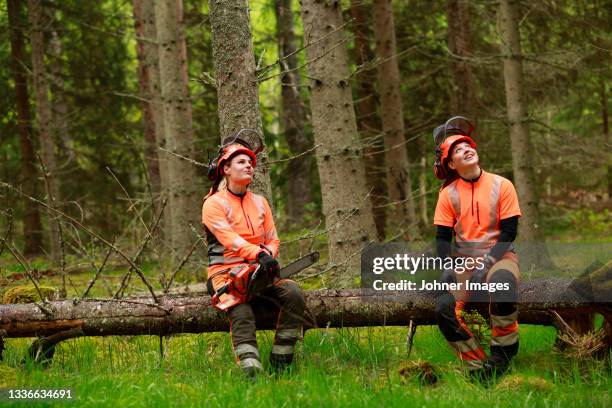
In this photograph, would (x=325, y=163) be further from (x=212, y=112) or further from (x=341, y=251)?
(x=212, y=112)

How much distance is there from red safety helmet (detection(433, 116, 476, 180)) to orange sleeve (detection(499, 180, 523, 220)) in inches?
19.1

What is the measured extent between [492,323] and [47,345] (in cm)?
377

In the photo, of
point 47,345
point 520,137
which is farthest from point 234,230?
point 520,137

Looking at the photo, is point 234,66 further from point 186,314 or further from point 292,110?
point 292,110

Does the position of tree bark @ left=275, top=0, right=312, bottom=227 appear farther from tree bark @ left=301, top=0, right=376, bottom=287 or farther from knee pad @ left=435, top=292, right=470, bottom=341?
knee pad @ left=435, top=292, right=470, bottom=341

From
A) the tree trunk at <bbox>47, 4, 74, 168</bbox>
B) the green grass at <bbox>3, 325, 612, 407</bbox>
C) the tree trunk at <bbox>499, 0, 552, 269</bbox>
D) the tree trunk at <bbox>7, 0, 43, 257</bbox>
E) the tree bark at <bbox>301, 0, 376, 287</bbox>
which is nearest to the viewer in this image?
the green grass at <bbox>3, 325, 612, 407</bbox>

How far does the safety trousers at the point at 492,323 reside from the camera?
568cm

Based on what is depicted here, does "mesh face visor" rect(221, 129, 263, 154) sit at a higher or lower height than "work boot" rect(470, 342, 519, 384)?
higher

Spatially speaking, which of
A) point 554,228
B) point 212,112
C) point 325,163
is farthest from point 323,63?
point 554,228

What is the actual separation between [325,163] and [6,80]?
14206 millimetres

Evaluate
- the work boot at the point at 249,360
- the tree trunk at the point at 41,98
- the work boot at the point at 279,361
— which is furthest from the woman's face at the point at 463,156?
the tree trunk at the point at 41,98

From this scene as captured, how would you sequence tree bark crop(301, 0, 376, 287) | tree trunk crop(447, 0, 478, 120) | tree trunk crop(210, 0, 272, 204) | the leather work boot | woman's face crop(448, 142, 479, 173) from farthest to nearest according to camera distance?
tree trunk crop(447, 0, 478, 120), tree bark crop(301, 0, 376, 287), tree trunk crop(210, 0, 272, 204), woman's face crop(448, 142, 479, 173), the leather work boot

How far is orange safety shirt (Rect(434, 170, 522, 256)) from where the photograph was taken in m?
5.95

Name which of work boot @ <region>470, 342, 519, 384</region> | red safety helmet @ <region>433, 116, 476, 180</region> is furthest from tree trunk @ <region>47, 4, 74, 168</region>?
work boot @ <region>470, 342, 519, 384</region>
